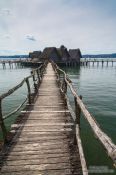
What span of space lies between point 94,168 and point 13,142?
316 centimetres

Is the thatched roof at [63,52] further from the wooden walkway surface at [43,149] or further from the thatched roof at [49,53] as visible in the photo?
the wooden walkway surface at [43,149]

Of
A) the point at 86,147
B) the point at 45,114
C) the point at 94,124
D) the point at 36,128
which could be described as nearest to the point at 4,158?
the point at 36,128

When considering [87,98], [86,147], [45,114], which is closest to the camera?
[45,114]

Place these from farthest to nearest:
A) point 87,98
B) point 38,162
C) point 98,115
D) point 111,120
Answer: point 87,98
point 98,115
point 111,120
point 38,162

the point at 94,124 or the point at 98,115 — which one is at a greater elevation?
the point at 94,124

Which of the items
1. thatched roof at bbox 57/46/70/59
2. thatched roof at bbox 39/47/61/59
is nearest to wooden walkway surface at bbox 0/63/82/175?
thatched roof at bbox 39/47/61/59

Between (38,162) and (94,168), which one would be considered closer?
(38,162)

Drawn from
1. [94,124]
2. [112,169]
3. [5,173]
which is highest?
[94,124]

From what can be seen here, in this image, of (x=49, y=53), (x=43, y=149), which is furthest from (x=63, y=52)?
(x=43, y=149)

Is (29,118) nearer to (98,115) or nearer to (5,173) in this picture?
(5,173)

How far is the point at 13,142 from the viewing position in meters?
5.47

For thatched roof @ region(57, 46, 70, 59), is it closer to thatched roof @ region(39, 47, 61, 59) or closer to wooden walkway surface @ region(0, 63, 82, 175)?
thatched roof @ region(39, 47, 61, 59)

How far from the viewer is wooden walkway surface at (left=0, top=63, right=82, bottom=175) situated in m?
4.27

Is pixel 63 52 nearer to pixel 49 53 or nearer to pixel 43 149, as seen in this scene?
pixel 49 53
